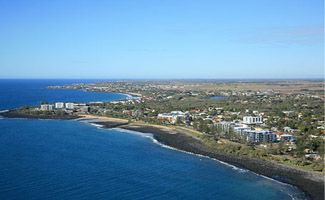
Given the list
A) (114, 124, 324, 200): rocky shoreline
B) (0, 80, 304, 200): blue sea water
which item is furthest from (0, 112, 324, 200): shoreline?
(0, 80, 304, 200): blue sea water

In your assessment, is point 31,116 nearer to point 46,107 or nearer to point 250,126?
point 46,107

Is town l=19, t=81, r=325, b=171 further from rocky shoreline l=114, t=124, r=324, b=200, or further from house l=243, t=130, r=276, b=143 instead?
rocky shoreline l=114, t=124, r=324, b=200

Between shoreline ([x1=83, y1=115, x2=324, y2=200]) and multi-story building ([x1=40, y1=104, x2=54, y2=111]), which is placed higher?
multi-story building ([x1=40, y1=104, x2=54, y2=111])

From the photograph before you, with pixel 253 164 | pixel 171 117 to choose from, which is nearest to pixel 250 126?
pixel 171 117

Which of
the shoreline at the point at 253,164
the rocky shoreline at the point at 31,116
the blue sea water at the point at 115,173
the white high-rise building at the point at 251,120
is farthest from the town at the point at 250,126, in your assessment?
the blue sea water at the point at 115,173

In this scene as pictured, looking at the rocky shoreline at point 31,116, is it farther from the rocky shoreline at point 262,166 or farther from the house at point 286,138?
the house at point 286,138

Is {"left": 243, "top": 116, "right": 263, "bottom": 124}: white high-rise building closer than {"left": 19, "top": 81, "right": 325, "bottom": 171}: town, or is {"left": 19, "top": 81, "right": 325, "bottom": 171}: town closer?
{"left": 19, "top": 81, "right": 325, "bottom": 171}: town

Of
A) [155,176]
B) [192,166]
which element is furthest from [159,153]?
[155,176]
